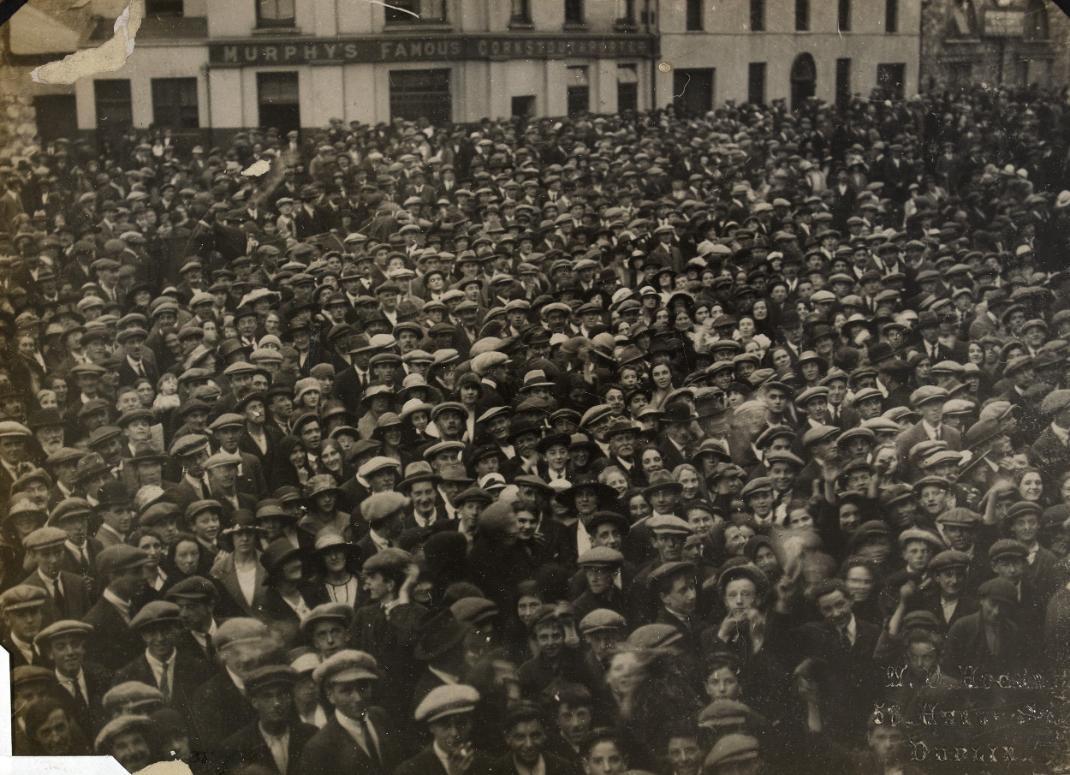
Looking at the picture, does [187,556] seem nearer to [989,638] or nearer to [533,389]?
[533,389]

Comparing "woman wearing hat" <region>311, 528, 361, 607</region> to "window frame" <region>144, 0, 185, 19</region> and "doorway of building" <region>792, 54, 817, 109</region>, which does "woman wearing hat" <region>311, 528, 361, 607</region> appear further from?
"doorway of building" <region>792, 54, 817, 109</region>

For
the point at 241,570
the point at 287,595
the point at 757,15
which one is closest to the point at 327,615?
the point at 287,595

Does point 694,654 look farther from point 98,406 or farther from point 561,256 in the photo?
point 98,406

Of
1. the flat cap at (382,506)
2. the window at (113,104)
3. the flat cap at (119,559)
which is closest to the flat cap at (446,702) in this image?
the flat cap at (382,506)

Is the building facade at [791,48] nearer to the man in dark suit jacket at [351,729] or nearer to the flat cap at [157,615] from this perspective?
the man in dark suit jacket at [351,729]

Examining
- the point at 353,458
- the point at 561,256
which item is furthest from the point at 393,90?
the point at 353,458
